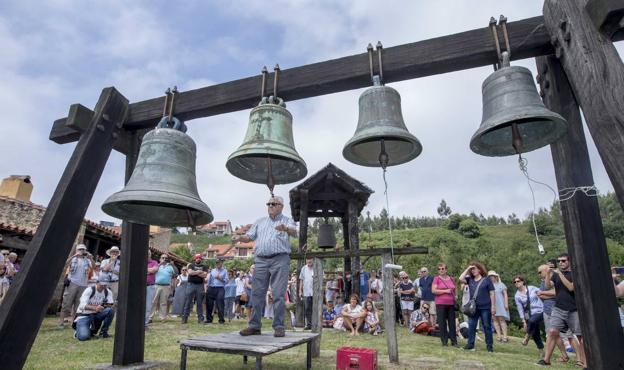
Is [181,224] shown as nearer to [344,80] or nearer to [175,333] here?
[344,80]

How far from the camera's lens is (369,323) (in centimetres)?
1020

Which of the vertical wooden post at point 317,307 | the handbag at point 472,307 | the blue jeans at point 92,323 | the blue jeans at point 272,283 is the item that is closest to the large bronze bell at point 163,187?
the blue jeans at point 272,283

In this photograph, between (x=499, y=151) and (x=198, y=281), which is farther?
(x=198, y=281)

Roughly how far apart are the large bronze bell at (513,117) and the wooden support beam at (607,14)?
579mm

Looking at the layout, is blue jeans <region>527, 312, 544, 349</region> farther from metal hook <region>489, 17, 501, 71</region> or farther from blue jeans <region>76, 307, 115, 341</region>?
blue jeans <region>76, 307, 115, 341</region>

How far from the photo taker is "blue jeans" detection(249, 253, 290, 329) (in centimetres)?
462

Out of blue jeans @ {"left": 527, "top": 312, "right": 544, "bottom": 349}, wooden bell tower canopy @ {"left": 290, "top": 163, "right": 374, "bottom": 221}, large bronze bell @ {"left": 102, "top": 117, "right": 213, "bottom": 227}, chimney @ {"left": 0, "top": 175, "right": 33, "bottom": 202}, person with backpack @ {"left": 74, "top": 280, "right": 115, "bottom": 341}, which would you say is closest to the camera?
large bronze bell @ {"left": 102, "top": 117, "right": 213, "bottom": 227}

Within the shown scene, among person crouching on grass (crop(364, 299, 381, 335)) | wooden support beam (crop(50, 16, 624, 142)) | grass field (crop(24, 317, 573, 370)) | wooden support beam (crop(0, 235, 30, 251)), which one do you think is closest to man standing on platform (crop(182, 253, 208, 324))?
grass field (crop(24, 317, 573, 370))

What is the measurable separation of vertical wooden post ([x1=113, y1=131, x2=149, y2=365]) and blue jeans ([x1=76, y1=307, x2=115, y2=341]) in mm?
3821

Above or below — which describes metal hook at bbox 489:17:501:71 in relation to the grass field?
above

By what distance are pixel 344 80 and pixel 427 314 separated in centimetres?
895

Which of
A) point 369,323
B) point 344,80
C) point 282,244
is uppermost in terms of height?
point 344,80

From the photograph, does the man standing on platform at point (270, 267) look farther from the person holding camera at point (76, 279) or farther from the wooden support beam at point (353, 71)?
the person holding camera at point (76, 279)

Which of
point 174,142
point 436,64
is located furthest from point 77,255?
point 436,64
